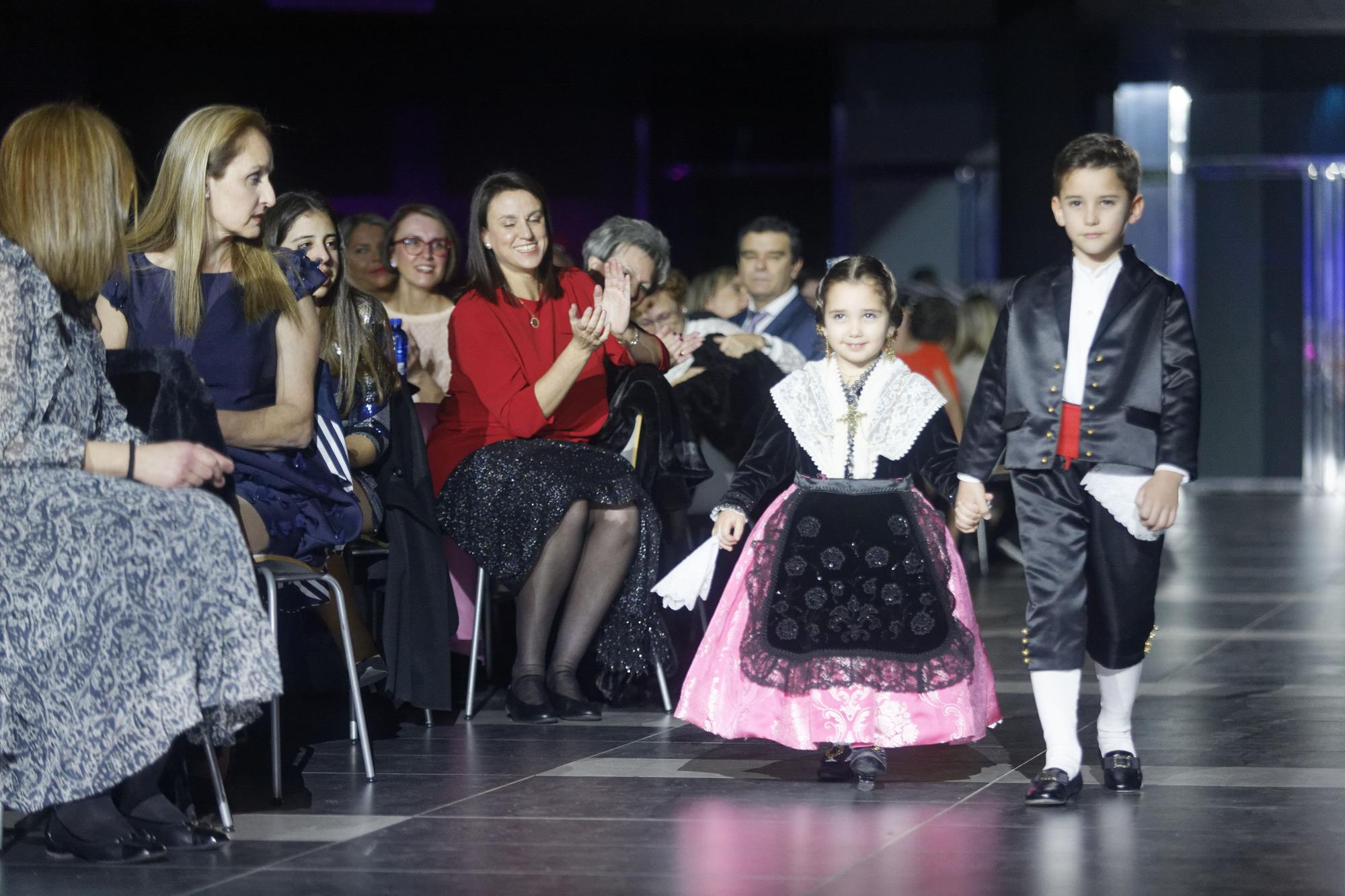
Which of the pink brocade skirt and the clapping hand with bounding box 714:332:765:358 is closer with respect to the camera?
the pink brocade skirt

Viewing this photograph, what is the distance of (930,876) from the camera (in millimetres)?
3209

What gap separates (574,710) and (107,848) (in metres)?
1.86

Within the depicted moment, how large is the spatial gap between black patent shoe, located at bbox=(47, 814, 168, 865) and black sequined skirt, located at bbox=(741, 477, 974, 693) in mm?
1336

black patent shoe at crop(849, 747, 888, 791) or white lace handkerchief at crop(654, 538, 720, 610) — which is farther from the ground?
white lace handkerchief at crop(654, 538, 720, 610)

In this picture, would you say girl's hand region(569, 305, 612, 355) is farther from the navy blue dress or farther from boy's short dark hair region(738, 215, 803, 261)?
boy's short dark hair region(738, 215, 803, 261)

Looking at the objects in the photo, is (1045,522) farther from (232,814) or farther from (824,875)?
(232,814)

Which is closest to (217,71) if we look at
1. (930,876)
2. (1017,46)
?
(1017,46)

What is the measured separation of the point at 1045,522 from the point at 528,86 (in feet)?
40.6

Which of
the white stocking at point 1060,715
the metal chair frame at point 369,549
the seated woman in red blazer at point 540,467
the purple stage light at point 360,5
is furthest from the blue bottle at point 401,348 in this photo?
the purple stage light at point 360,5

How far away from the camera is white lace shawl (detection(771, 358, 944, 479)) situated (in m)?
4.26

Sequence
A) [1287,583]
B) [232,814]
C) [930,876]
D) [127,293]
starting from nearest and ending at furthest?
[930,876]
[232,814]
[127,293]
[1287,583]

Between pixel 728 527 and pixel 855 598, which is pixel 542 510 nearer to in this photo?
pixel 728 527

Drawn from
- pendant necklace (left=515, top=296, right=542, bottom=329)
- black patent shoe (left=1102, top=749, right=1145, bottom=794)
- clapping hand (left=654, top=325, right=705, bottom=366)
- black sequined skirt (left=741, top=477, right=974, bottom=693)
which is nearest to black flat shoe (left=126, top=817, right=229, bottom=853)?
black sequined skirt (left=741, top=477, right=974, bottom=693)

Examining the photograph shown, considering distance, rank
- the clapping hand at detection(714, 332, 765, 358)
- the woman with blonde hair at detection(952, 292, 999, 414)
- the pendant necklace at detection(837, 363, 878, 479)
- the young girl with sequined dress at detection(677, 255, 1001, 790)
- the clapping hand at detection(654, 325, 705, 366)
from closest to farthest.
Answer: the young girl with sequined dress at detection(677, 255, 1001, 790)
the pendant necklace at detection(837, 363, 878, 479)
the clapping hand at detection(654, 325, 705, 366)
the clapping hand at detection(714, 332, 765, 358)
the woman with blonde hair at detection(952, 292, 999, 414)
